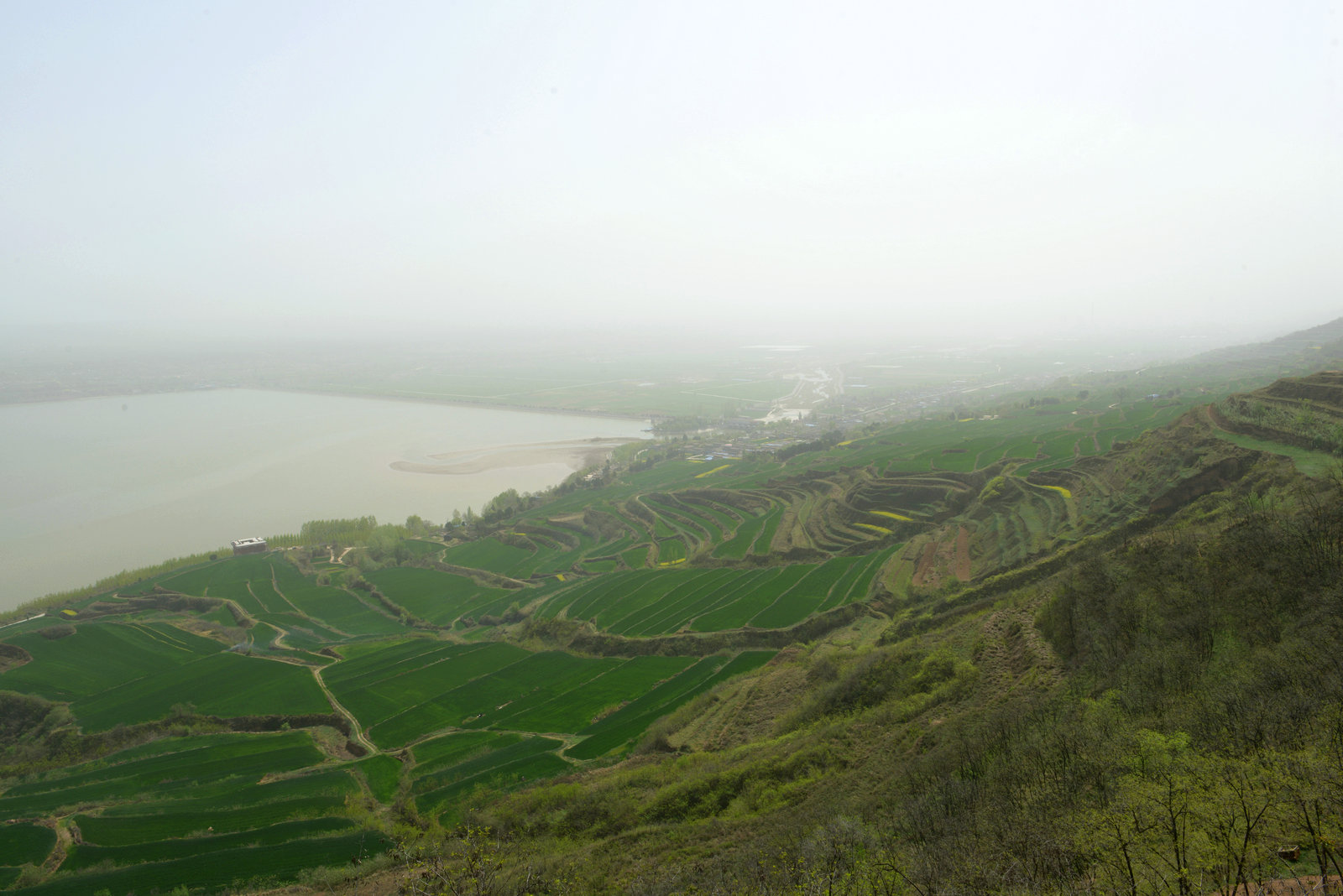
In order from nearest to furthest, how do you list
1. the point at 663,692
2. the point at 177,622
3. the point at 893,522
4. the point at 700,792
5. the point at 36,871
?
the point at 700,792
the point at 36,871
the point at 663,692
the point at 177,622
the point at 893,522

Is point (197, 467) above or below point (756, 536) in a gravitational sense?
above

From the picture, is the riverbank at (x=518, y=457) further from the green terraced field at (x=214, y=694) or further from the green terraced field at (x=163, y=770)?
the green terraced field at (x=163, y=770)

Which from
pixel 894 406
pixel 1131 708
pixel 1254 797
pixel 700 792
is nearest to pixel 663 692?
pixel 700 792

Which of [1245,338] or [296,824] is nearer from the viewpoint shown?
[296,824]

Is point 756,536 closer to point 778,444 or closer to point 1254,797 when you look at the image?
point 1254,797

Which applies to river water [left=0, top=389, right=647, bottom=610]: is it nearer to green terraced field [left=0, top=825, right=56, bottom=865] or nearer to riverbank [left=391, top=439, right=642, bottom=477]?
riverbank [left=391, top=439, right=642, bottom=477]

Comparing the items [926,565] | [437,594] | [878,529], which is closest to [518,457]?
[437,594]

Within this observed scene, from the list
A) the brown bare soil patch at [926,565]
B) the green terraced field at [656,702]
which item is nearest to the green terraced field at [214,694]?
the green terraced field at [656,702]

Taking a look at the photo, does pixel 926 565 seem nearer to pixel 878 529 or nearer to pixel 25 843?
pixel 878 529
